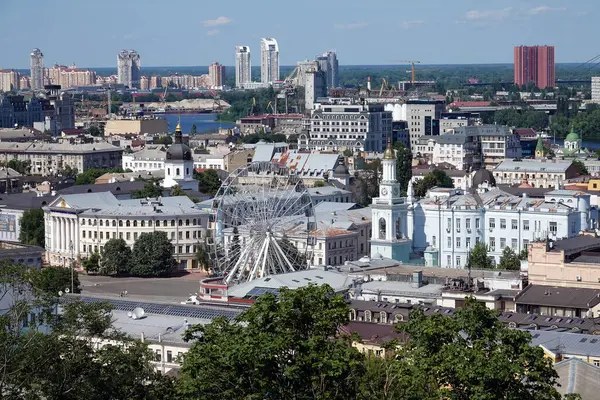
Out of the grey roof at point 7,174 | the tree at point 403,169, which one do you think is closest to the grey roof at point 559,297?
the tree at point 403,169

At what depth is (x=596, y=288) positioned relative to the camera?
49656 mm

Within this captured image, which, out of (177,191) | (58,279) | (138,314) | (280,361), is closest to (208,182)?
(177,191)

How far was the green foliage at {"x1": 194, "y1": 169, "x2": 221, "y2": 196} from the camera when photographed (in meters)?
92.8

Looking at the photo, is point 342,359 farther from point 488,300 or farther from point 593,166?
point 593,166

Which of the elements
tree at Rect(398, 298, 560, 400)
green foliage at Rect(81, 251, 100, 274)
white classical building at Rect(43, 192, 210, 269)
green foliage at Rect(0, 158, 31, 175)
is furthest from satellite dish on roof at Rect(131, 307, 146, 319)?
green foliage at Rect(0, 158, 31, 175)

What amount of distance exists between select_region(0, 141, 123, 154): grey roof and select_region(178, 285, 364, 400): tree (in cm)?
9154

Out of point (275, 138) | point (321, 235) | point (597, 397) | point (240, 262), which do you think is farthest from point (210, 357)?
point (275, 138)

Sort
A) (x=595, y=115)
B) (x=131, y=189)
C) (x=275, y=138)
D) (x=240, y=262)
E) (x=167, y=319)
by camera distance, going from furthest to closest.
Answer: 1. (x=595, y=115)
2. (x=275, y=138)
3. (x=131, y=189)
4. (x=240, y=262)
5. (x=167, y=319)

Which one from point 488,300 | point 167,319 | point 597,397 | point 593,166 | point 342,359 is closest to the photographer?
point 342,359

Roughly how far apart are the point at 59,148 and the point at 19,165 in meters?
5.11

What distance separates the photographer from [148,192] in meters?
83.1

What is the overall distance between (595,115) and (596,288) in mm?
124604

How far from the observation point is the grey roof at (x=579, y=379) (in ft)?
105

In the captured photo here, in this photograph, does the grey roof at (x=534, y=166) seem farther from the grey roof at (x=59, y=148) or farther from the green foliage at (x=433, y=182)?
the grey roof at (x=59, y=148)
